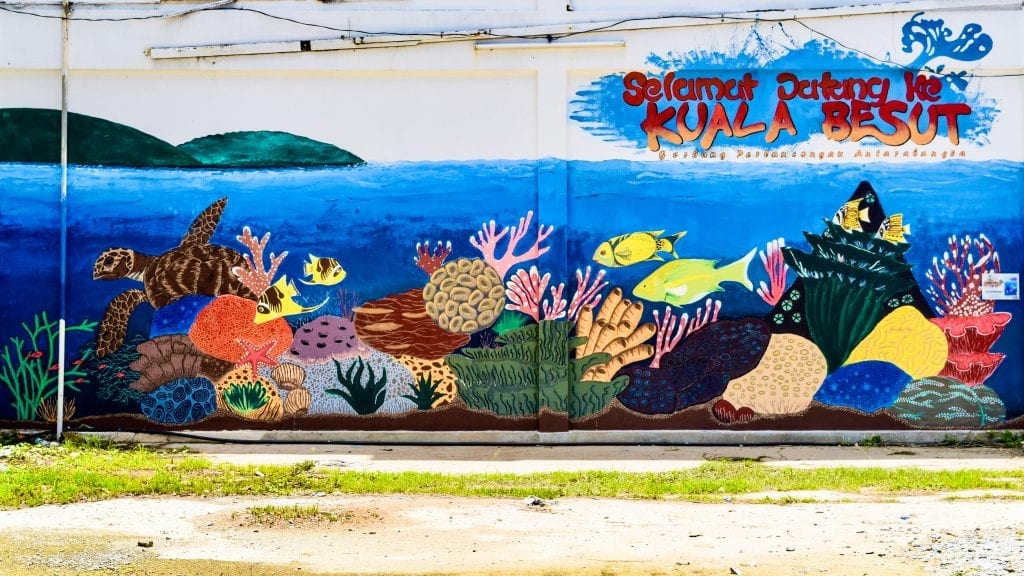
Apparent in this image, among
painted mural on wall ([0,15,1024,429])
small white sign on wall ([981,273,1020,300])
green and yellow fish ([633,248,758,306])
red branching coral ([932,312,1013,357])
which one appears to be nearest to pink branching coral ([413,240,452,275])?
painted mural on wall ([0,15,1024,429])

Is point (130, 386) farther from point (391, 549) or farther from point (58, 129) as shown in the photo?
point (391, 549)

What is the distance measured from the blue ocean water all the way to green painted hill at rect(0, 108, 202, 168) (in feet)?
0.37

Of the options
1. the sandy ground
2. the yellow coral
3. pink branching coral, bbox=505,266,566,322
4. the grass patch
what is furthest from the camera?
the yellow coral

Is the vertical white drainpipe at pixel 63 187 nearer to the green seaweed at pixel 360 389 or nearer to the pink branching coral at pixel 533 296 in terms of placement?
the green seaweed at pixel 360 389

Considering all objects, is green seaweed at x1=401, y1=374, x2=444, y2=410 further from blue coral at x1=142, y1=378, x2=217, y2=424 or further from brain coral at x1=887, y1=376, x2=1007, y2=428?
brain coral at x1=887, y1=376, x2=1007, y2=428

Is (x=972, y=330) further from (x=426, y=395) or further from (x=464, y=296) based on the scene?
(x=426, y=395)

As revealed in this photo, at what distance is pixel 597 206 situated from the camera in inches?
475

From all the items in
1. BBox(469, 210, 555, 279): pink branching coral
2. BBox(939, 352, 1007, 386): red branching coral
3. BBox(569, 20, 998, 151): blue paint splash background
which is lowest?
BBox(939, 352, 1007, 386): red branching coral

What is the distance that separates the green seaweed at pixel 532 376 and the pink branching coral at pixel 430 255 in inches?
35.3

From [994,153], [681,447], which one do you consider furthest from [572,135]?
[994,153]

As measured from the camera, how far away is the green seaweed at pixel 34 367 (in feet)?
39.9

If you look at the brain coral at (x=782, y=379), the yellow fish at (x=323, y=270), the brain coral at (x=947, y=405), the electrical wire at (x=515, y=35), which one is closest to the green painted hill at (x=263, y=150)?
the yellow fish at (x=323, y=270)

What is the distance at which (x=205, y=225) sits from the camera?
1212 centimetres

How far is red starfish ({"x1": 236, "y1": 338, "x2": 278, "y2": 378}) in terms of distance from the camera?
12117mm
